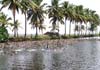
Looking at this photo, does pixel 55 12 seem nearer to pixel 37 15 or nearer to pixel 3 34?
pixel 37 15

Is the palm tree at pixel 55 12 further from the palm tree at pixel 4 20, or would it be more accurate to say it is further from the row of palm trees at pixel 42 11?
the palm tree at pixel 4 20

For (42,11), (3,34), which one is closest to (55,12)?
(42,11)

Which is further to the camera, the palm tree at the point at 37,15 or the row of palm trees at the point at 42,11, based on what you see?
the palm tree at the point at 37,15

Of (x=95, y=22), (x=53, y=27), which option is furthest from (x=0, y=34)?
(x=95, y=22)

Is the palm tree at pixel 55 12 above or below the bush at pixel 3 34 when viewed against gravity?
above

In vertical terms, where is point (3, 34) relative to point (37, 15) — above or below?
below

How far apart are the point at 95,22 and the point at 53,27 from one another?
5511 cm

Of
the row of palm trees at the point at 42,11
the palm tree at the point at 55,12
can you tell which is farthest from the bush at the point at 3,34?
the palm tree at the point at 55,12

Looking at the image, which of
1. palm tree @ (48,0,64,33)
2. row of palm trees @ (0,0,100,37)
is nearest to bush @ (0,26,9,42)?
row of palm trees @ (0,0,100,37)

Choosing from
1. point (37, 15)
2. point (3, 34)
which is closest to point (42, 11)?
point (37, 15)

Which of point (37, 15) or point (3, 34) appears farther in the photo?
point (37, 15)

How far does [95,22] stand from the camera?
168375 millimetres

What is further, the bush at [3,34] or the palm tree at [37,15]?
the palm tree at [37,15]

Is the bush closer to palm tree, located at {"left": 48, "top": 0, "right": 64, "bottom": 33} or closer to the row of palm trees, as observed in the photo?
the row of palm trees
